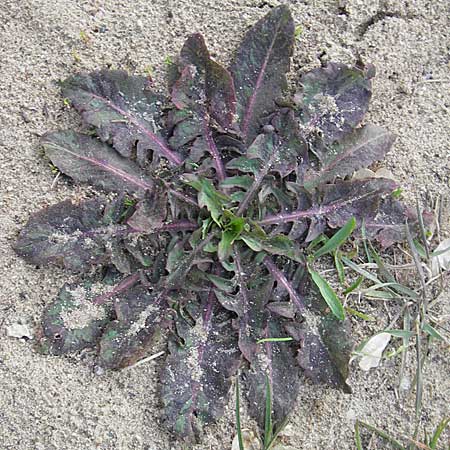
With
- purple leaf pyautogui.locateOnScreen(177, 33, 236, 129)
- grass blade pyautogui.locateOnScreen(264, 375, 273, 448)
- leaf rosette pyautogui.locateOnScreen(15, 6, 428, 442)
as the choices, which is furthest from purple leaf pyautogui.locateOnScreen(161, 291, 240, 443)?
purple leaf pyautogui.locateOnScreen(177, 33, 236, 129)

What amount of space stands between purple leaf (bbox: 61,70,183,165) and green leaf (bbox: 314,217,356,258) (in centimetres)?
52

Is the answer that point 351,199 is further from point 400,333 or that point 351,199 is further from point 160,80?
point 160,80

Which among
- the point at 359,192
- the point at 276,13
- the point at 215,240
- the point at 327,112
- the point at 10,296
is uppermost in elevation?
the point at 276,13

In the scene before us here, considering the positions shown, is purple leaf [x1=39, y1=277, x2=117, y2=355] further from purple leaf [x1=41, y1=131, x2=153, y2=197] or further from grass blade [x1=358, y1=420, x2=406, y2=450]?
grass blade [x1=358, y1=420, x2=406, y2=450]

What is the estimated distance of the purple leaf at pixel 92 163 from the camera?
83.1 inches

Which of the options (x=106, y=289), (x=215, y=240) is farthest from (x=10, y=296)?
(x=215, y=240)

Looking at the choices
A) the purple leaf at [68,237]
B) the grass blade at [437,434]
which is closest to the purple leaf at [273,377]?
the grass blade at [437,434]

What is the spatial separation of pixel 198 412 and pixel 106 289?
0.46 meters

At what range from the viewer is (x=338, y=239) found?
2074mm

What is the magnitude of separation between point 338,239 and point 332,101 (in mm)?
443

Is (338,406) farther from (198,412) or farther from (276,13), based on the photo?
(276,13)

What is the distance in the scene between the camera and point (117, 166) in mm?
2152

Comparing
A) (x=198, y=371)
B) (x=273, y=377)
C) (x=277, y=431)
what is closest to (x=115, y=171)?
(x=198, y=371)

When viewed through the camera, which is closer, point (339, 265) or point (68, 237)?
point (68, 237)
